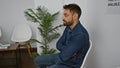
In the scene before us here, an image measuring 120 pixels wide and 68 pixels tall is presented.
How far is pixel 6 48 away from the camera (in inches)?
187

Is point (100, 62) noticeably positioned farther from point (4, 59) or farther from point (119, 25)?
point (4, 59)

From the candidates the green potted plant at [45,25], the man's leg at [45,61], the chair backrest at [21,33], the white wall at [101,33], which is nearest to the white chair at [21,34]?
the chair backrest at [21,33]

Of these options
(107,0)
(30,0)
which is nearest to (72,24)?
(107,0)

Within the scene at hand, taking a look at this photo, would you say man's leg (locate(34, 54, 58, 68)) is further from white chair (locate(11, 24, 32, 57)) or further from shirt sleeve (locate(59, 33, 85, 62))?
white chair (locate(11, 24, 32, 57))

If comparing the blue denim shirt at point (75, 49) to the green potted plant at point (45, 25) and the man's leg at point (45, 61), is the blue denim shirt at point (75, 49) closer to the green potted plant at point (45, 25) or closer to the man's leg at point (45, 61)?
the man's leg at point (45, 61)

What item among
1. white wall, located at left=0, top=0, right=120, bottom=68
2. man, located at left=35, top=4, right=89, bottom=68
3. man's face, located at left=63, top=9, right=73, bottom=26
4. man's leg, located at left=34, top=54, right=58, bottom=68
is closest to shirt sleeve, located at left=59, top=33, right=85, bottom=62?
man, located at left=35, top=4, right=89, bottom=68

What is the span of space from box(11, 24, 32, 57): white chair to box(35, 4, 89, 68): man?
7.46ft

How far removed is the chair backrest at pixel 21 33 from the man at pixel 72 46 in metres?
2.32

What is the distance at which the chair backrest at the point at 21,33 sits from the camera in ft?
16.7

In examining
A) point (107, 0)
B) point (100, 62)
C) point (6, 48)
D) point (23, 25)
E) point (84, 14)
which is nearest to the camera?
point (107, 0)

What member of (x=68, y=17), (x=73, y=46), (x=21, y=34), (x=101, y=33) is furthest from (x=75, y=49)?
(x=21, y=34)

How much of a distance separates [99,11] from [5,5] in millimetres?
3126

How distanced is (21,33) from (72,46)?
290cm

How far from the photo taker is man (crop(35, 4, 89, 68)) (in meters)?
2.49
